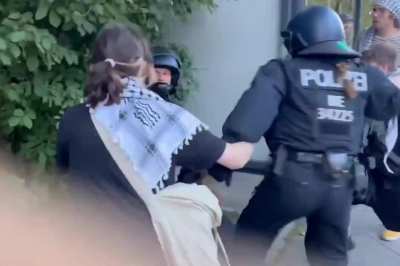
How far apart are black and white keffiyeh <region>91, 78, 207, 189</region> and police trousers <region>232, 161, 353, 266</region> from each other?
0.94m

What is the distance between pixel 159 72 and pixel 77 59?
1762mm

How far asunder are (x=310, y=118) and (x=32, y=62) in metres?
2.07

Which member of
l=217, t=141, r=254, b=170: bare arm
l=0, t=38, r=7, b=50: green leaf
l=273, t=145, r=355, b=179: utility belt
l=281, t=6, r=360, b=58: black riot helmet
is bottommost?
l=273, t=145, r=355, b=179: utility belt

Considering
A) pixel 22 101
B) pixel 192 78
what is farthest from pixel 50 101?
pixel 192 78

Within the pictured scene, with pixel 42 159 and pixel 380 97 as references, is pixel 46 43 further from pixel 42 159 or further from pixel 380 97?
pixel 380 97

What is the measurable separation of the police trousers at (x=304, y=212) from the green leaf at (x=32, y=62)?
1.81 meters

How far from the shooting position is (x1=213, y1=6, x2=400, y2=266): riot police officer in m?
4.11

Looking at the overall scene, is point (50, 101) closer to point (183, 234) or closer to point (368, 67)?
point (368, 67)

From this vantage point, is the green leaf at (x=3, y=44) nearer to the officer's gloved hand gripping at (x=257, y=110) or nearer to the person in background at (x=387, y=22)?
the officer's gloved hand gripping at (x=257, y=110)

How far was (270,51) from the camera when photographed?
8062mm

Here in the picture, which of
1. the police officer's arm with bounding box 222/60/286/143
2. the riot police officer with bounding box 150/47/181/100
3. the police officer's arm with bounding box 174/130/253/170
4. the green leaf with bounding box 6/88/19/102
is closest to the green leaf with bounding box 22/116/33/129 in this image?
the green leaf with bounding box 6/88/19/102

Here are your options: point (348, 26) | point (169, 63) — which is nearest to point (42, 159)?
point (169, 63)

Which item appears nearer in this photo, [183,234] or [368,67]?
[183,234]

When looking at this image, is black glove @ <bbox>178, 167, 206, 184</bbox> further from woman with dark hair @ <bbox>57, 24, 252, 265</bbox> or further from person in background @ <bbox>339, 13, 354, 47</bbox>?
person in background @ <bbox>339, 13, 354, 47</bbox>
